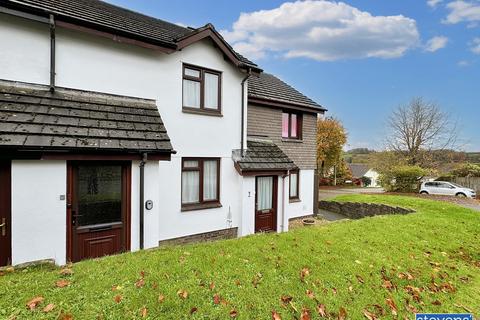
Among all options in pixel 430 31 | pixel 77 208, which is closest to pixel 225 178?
pixel 77 208

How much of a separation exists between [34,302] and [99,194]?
3.31 metres

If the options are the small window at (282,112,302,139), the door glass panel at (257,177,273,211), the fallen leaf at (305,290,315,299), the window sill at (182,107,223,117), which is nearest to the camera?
the fallen leaf at (305,290,315,299)

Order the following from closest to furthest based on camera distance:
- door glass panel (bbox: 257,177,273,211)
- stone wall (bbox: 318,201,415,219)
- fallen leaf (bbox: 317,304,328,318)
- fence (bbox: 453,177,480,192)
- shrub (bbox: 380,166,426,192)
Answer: fallen leaf (bbox: 317,304,328,318) < door glass panel (bbox: 257,177,273,211) < stone wall (bbox: 318,201,415,219) < shrub (bbox: 380,166,426,192) < fence (bbox: 453,177,480,192)

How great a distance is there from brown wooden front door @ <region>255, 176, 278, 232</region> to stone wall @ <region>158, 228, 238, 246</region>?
1.35m

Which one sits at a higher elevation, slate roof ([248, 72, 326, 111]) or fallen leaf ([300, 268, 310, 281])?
slate roof ([248, 72, 326, 111])

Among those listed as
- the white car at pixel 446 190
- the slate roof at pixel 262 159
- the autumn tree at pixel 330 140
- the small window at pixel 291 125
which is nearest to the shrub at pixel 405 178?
the white car at pixel 446 190

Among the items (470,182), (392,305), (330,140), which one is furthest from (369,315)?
(330,140)

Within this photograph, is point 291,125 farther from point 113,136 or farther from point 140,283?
point 140,283

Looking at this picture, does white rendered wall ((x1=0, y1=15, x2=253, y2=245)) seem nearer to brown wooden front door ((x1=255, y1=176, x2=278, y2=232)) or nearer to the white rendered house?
the white rendered house

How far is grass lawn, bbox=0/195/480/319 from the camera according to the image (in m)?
3.85

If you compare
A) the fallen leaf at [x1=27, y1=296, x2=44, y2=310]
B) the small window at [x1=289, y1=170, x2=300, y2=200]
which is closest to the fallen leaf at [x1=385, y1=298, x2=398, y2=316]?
the fallen leaf at [x1=27, y1=296, x2=44, y2=310]

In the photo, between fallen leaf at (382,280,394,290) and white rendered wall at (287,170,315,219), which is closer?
fallen leaf at (382,280,394,290)

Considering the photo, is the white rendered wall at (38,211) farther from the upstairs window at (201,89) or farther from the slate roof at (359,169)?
the slate roof at (359,169)

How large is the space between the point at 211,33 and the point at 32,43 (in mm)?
5145
